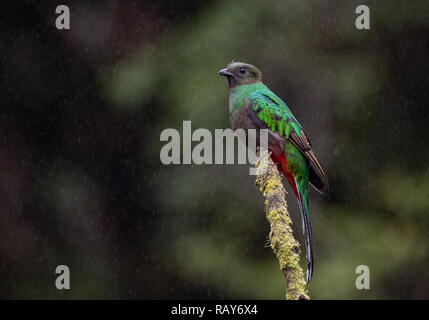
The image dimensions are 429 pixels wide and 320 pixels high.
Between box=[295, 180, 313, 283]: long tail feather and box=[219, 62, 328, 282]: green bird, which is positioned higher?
box=[219, 62, 328, 282]: green bird

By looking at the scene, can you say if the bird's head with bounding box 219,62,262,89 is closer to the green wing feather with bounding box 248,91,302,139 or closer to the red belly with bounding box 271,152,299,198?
the green wing feather with bounding box 248,91,302,139

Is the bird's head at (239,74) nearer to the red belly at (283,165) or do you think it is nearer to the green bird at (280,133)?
the green bird at (280,133)

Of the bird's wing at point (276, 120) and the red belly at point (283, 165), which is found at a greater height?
the bird's wing at point (276, 120)

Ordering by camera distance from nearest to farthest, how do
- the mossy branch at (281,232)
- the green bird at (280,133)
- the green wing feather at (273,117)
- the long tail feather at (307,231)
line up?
the mossy branch at (281,232), the long tail feather at (307,231), the green bird at (280,133), the green wing feather at (273,117)

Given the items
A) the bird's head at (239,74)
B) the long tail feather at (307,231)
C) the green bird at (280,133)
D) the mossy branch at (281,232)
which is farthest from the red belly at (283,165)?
the bird's head at (239,74)

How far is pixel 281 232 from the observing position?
361cm

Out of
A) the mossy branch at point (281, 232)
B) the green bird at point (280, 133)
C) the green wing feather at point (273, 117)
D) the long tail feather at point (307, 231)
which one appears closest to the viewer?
the mossy branch at point (281, 232)

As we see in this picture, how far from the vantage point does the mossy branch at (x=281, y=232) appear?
124 inches

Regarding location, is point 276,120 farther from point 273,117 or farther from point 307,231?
point 307,231

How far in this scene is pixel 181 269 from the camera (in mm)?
7211

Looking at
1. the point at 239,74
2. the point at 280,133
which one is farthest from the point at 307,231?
the point at 239,74

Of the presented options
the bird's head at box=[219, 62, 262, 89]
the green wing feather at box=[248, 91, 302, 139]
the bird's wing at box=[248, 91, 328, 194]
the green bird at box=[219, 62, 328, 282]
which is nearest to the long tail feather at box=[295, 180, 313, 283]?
the green bird at box=[219, 62, 328, 282]

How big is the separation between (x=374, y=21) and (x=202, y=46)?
1.91 metres

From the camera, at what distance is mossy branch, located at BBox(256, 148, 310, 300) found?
124 inches
